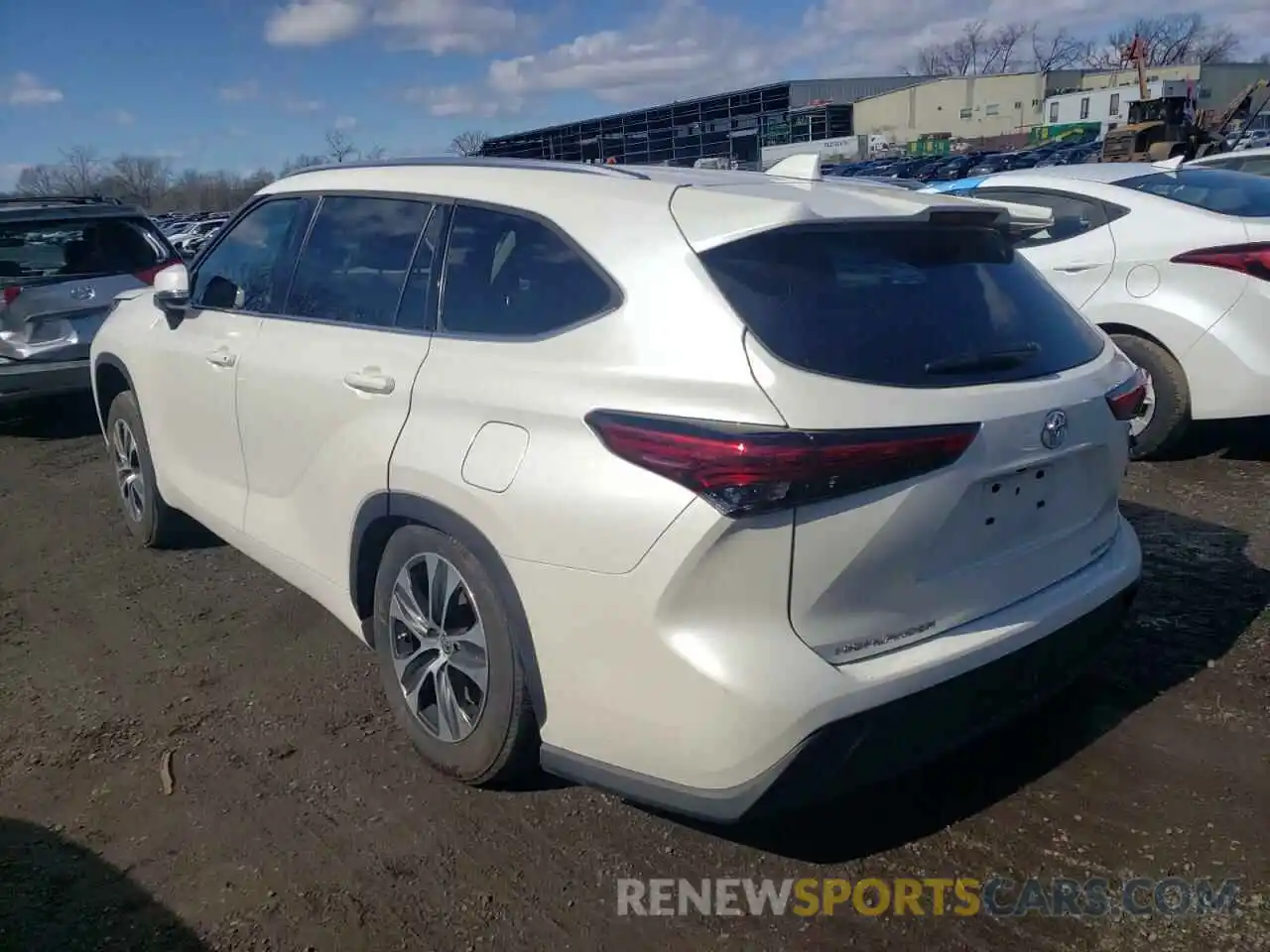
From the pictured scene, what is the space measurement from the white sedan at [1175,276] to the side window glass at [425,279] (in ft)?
14.2

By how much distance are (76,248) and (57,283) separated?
437mm

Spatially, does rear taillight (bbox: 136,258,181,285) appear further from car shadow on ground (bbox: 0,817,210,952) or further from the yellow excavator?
the yellow excavator

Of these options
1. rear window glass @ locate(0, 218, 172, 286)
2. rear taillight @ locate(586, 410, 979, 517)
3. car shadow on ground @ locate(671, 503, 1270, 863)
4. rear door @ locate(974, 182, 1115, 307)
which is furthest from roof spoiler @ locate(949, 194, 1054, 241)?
rear window glass @ locate(0, 218, 172, 286)

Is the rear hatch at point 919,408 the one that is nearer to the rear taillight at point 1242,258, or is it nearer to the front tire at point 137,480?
the rear taillight at point 1242,258

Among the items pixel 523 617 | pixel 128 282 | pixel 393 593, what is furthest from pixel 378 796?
pixel 128 282

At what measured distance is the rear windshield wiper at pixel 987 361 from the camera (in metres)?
2.55

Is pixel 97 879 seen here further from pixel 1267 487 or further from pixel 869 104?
pixel 869 104

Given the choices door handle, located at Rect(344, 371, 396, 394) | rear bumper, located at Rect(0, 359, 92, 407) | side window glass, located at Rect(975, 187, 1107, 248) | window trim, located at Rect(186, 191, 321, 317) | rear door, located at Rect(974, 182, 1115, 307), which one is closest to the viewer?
door handle, located at Rect(344, 371, 396, 394)

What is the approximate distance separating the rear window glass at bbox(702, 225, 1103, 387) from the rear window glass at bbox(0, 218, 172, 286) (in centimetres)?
745

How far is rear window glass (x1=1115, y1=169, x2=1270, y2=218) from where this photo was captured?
5867mm

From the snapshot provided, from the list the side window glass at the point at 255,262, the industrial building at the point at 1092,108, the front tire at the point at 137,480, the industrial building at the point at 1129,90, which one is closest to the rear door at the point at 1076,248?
the side window glass at the point at 255,262

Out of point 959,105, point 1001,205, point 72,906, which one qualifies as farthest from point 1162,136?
point 959,105

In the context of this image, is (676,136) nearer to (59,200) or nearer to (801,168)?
(59,200)

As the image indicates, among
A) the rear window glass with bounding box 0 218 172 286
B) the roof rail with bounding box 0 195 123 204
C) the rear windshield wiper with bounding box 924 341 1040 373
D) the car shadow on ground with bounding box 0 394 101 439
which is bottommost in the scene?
the car shadow on ground with bounding box 0 394 101 439
